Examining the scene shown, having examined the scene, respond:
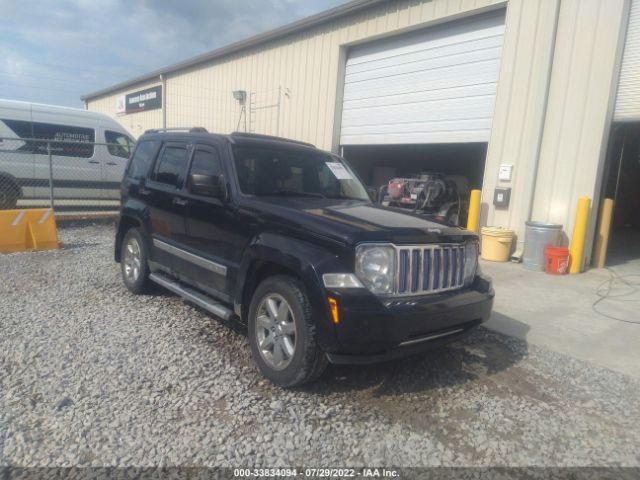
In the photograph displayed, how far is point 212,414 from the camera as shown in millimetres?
2908

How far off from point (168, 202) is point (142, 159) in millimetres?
1078

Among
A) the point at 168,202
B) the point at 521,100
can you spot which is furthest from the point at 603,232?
the point at 168,202

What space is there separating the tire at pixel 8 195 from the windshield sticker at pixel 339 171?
8605 millimetres

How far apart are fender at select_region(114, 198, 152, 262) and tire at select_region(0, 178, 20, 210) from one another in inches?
236

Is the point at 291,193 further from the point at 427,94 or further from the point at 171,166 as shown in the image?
the point at 427,94

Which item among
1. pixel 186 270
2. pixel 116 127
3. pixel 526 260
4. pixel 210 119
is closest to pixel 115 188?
pixel 116 127

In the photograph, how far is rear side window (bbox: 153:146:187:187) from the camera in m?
4.64

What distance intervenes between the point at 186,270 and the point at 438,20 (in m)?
7.78

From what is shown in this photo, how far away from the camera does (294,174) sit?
4305mm

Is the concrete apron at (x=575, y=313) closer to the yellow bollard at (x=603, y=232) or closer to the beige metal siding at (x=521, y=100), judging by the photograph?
the yellow bollard at (x=603, y=232)

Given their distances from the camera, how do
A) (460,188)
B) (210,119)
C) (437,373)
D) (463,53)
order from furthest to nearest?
(210,119), (460,188), (463,53), (437,373)

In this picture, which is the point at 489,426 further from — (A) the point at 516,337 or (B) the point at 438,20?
(B) the point at 438,20

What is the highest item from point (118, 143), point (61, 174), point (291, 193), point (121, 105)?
point (121, 105)

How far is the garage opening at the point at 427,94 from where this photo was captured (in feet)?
29.3
